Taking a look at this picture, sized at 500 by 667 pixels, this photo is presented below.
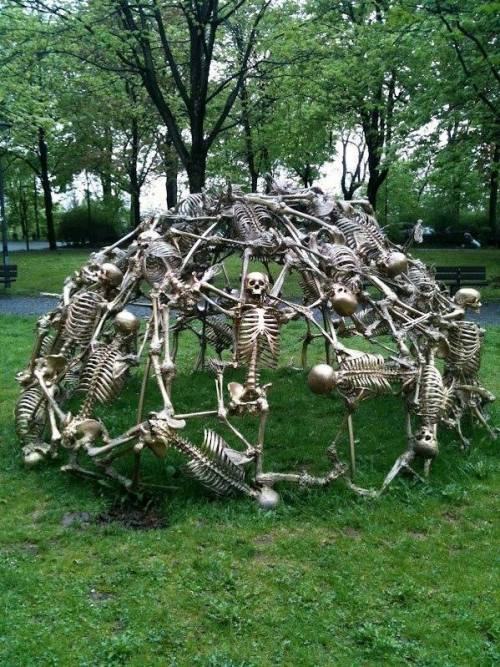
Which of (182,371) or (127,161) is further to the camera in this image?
(127,161)

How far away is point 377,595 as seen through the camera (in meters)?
4.75

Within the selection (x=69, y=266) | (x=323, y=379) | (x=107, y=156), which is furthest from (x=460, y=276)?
(x=107, y=156)

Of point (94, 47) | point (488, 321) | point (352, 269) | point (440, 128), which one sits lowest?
point (488, 321)

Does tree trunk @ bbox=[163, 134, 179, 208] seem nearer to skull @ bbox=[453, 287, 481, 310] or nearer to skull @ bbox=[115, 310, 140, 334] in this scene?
skull @ bbox=[453, 287, 481, 310]

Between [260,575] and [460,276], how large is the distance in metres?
15.9

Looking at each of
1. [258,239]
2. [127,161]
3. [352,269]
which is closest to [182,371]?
[258,239]

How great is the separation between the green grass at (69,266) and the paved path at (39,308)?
39.7 inches

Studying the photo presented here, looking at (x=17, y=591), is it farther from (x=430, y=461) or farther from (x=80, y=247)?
(x=80, y=247)

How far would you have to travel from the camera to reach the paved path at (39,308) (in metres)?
17.1

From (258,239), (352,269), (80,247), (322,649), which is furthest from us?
(80,247)

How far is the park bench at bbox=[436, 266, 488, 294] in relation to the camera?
63.0 ft

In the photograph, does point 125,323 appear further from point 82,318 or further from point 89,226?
point 89,226

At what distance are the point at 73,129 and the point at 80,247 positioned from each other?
8550mm

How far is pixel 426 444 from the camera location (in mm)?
6098
